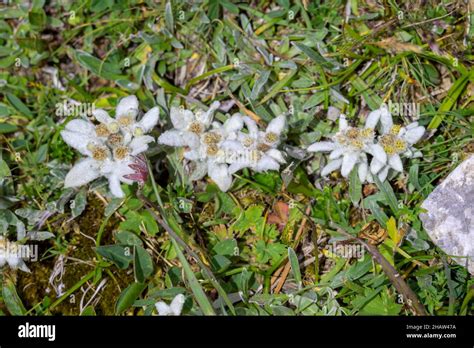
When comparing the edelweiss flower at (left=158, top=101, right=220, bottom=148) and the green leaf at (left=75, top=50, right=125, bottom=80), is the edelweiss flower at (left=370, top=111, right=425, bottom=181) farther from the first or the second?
the green leaf at (left=75, top=50, right=125, bottom=80)

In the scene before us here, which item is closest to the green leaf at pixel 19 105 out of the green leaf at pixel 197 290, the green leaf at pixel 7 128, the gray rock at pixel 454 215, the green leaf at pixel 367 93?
the green leaf at pixel 7 128

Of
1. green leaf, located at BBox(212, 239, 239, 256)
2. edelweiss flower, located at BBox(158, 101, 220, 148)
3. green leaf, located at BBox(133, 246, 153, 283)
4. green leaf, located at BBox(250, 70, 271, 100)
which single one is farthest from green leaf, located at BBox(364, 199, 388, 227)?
green leaf, located at BBox(133, 246, 153, 283)

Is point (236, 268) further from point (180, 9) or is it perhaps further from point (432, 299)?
point (180, 9)

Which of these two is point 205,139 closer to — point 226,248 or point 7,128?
point 226,248

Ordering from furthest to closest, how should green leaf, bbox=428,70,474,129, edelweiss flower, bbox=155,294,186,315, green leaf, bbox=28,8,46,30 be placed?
green leaf, bbox=28,8,46,30
green leaf, bbox=428,70,474,129
edelweiss flower, bbox=155,294,186,315

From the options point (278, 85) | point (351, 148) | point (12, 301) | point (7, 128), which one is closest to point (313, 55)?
point (278, 85)

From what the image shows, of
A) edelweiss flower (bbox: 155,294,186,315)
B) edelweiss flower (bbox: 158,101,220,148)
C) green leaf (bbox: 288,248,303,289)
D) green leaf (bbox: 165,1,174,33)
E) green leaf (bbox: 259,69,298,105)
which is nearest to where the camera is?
edelweiss flower (bbox: 155,294,186,315)

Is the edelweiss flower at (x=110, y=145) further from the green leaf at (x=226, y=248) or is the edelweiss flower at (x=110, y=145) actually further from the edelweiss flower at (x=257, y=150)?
the green leaf at (x=226, y=248)
